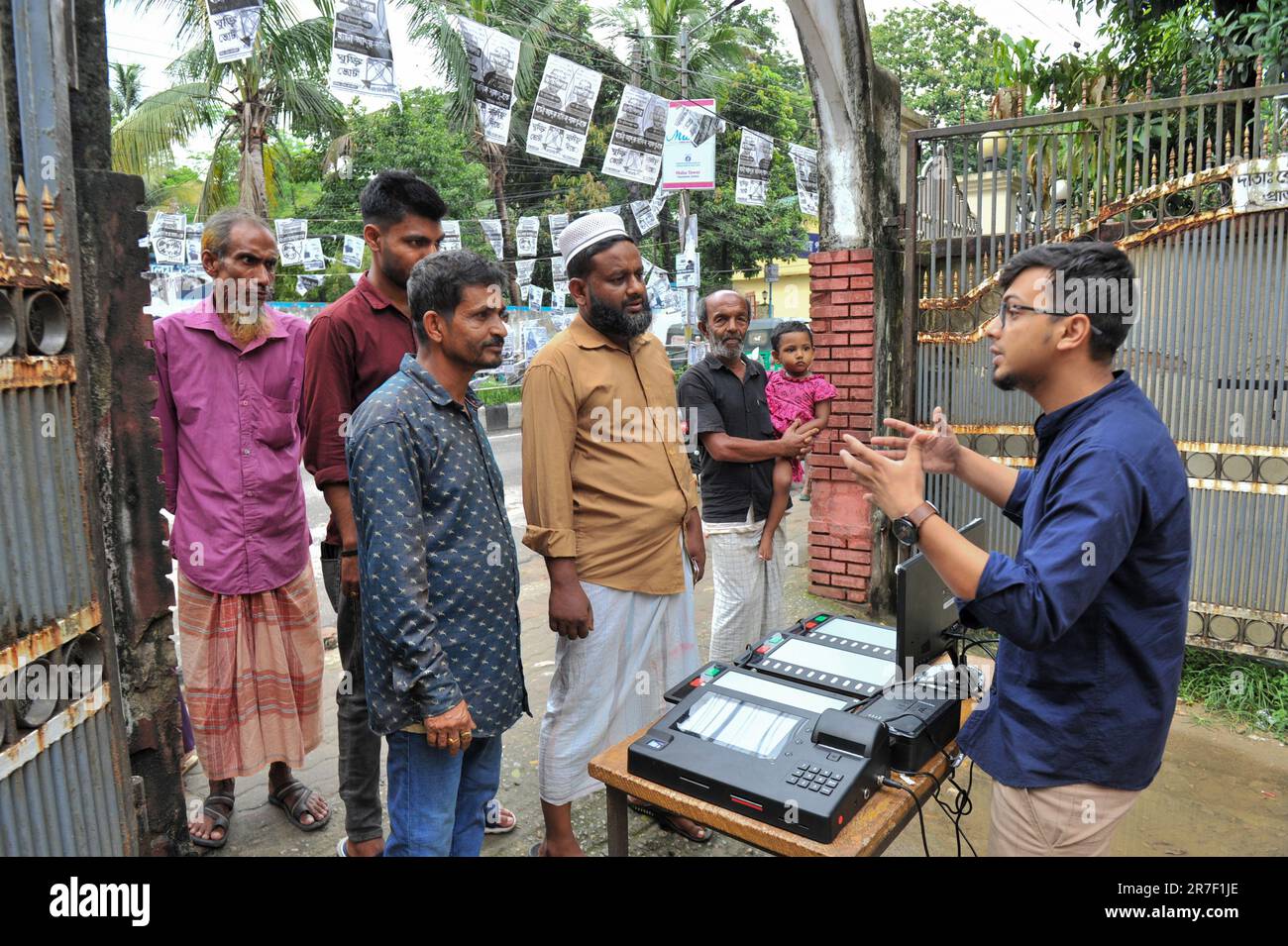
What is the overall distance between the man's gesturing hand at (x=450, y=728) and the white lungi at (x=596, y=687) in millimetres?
747

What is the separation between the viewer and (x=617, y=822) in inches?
86.8

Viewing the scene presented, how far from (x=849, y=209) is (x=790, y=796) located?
4343mm

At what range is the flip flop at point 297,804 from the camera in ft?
10.4

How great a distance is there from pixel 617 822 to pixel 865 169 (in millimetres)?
4343

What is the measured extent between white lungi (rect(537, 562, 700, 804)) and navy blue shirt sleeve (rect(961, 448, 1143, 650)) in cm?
135

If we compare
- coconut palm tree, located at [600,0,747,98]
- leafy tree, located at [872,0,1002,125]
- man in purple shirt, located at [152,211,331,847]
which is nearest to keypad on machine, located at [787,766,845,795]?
man in purple shirt, located at [152,211,331,847]

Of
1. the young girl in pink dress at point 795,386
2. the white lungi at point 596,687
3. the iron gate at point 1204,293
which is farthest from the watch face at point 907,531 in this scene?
the iron gate at point 1204,293

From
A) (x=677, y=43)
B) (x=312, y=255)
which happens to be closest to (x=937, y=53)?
(x=677, y=43)

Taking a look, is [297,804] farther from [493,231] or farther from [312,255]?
[493,231]

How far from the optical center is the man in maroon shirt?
2.65 meters

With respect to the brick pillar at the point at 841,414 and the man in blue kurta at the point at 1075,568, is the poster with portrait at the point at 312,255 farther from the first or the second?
the man in blue kurta at the point at 1075,568

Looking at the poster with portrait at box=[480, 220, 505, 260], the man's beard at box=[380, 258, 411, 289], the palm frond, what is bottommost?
the man's beard at box=[380, 258, 411, 289]

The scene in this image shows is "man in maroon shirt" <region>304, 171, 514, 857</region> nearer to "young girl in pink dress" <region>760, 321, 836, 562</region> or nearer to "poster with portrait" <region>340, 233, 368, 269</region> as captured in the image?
"young girl in pink dress" <region>760, 321, 836, 562</region>
